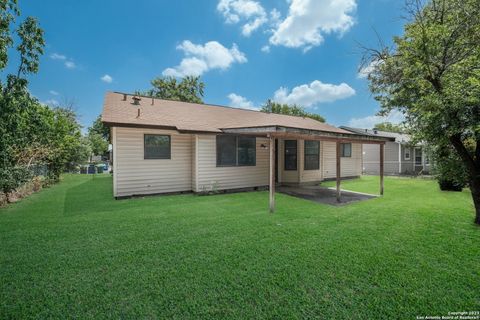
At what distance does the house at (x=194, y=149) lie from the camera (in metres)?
7.50

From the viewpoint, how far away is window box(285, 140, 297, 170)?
1084cm

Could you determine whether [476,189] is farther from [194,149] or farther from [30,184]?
[30,184]

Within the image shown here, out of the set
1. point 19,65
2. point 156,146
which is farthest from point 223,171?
point 19,65

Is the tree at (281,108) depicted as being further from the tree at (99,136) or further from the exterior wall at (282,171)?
the exterior wall at (282,171)

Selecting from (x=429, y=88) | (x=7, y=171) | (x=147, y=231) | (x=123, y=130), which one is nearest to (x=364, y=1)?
(x=429, y=88)

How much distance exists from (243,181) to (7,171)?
798cm

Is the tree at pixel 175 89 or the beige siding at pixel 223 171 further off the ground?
the tree at pixel 175 89

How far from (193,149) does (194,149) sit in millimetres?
126

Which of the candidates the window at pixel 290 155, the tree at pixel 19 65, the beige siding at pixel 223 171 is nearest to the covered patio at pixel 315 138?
the beige siding at pixel 223 171

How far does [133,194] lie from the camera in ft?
25.7

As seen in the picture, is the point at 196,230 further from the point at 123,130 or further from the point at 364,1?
the point at 364,1

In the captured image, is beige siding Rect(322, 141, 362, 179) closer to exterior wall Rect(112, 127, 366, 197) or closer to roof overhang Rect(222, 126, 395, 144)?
→ exterior wall Rect(112, 127, 366, 197)

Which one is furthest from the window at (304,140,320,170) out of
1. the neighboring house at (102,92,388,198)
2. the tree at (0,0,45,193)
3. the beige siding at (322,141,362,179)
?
the tree at (0,0,45,193)

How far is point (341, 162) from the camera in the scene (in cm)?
1324
